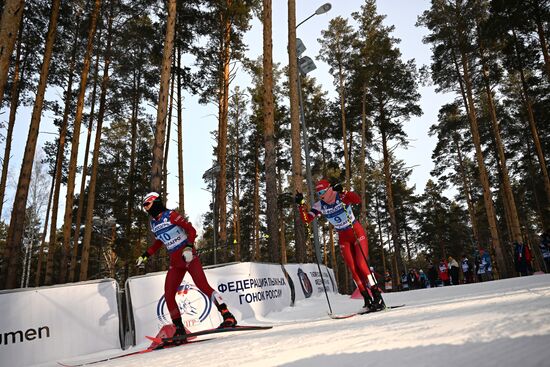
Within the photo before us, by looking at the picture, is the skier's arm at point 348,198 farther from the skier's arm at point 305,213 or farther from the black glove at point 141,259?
the black glove at point 141,259

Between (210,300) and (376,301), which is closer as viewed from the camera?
(376,301)

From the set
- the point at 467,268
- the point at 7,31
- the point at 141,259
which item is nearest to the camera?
the point at 141,259

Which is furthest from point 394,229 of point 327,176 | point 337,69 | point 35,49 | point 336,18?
point 35,49

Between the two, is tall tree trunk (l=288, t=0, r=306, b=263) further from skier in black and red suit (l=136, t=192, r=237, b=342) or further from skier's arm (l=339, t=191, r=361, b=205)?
skier in black and red suit (l=136, t=192, r=237, b=342)

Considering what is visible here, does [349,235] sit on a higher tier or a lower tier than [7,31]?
lower

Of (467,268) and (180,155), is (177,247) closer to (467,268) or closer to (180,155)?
(180,155)

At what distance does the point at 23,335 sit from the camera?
16.5ft

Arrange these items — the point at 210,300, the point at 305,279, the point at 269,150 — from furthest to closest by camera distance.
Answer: the point at 269,150
the point at 305,279
the point at 210,300

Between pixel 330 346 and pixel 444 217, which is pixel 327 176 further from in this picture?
pixel 330 346

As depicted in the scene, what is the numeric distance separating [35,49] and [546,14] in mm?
23018

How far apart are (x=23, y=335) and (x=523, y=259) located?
57.0 ft

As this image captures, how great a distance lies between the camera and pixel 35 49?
1589 centimetres

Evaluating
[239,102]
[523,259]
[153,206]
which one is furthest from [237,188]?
[153,206]

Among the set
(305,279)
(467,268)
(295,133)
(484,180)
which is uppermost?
(295,133)
